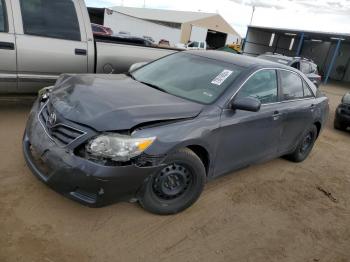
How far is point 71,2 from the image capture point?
5.35m

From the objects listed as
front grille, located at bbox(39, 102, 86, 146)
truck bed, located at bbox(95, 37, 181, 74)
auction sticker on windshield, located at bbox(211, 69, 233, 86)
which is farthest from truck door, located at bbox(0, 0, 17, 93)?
auction sticker on windshield, located at bbox(211, 69, 233, 86)

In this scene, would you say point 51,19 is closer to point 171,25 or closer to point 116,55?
point 116,55

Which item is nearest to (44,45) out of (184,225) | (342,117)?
(184,225)

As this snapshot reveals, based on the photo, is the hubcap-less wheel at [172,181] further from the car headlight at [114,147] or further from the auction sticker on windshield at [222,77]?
the auction sticker on windshield at [222,77]

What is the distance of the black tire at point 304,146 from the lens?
541 cm

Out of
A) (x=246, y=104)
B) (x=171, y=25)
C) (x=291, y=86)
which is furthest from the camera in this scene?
(x=171, y=25)

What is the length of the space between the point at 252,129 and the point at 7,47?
11.6 ft

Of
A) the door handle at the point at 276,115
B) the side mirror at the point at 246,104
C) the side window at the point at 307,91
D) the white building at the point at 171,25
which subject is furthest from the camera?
the white building at the point at 171,25

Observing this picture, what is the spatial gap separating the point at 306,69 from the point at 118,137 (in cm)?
1175

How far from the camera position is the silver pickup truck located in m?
4.79

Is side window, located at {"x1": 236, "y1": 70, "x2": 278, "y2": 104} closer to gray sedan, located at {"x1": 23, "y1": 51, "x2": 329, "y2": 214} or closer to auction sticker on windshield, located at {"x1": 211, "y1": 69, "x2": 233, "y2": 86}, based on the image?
gray sedan, located at {"x1": 23, "y1": 51, "x2": 329, "y2": 214}

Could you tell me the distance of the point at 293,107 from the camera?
4.68 metres

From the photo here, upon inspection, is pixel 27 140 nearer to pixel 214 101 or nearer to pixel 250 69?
pixel 214 101

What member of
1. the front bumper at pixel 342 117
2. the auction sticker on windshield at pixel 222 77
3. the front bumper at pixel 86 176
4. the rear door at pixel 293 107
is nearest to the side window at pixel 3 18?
the front bumper at pixel 86 176
